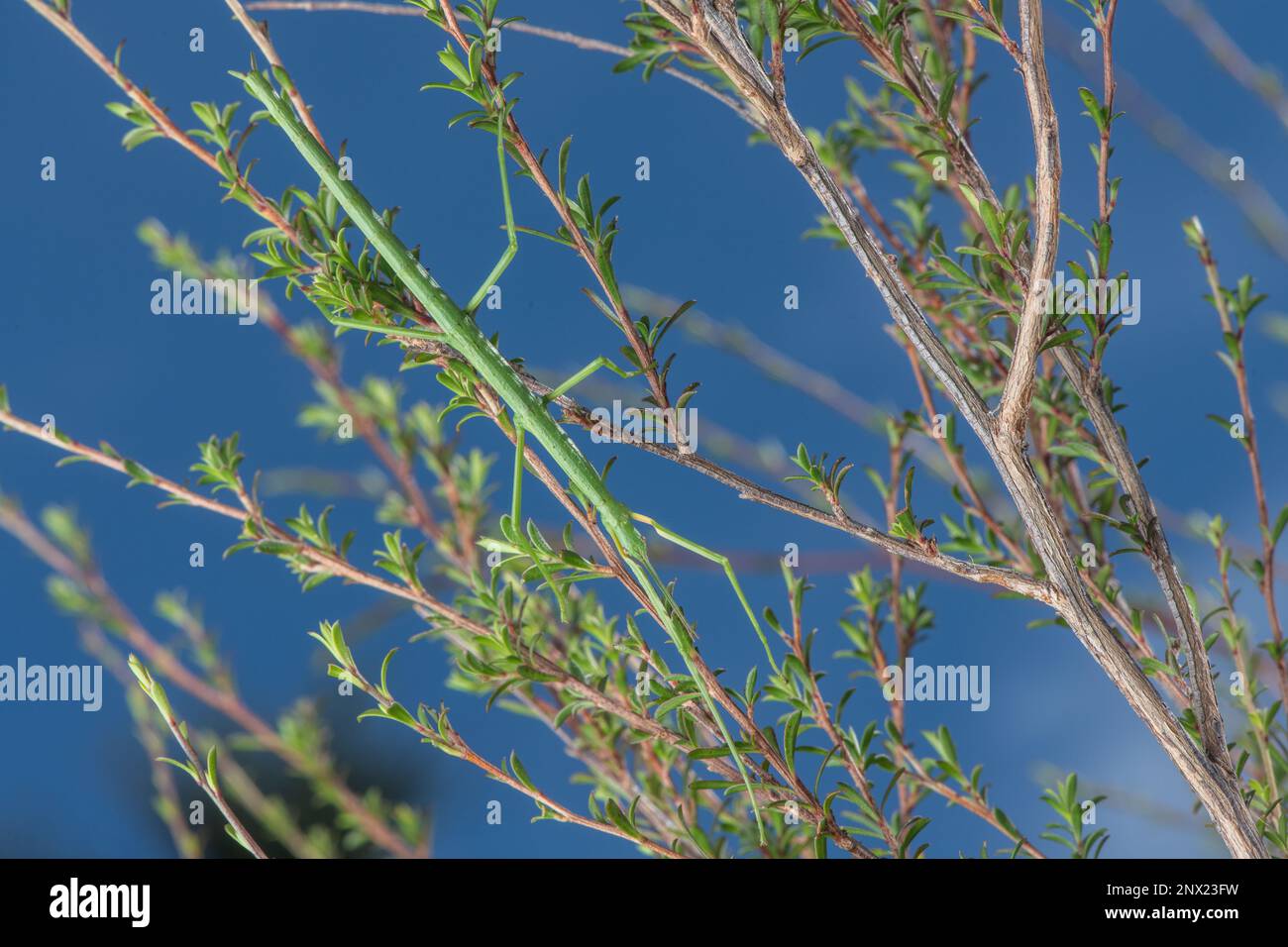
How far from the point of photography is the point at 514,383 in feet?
4.36

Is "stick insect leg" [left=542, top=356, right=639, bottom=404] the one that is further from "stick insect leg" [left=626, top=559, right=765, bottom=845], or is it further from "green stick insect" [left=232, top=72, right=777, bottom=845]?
"stick insect leg" [left=626, top=559, right=765, bottom=845]

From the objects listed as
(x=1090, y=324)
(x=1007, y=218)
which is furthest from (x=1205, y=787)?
(x=1007, y=218)

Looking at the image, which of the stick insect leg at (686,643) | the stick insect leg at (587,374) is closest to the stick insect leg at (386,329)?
the stick insect leg at (587,374)

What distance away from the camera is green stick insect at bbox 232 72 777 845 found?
132 cm

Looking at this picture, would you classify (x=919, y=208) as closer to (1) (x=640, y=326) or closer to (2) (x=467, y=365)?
(1) (x=640, y=326)

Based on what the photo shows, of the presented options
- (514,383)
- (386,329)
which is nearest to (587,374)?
(514,383)

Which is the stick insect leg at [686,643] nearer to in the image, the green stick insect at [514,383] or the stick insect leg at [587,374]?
the green stick insect at [514,383]

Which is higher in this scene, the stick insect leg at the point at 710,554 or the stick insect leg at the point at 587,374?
the stick insect leg at the point at 587,374

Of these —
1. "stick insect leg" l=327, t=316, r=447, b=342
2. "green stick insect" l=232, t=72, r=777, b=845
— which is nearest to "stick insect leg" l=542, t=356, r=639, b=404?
"green stick insect" l=232, t=72, r=777, b=845

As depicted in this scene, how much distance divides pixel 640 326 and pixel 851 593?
2.73 feet

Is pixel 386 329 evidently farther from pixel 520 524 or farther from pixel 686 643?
pixel 686 643

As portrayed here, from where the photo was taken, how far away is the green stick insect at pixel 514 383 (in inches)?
52.1

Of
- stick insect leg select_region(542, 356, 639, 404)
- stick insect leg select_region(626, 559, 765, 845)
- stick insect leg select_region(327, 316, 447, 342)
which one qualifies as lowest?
stick insect leg select_region(626, 559, 765, 845)
